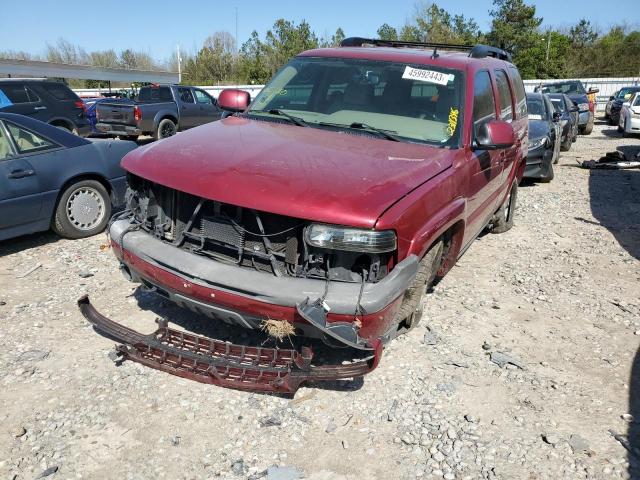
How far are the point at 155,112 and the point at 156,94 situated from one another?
3.20ft

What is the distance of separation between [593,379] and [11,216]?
5.26 meters

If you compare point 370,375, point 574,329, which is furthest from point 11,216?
point 574,329

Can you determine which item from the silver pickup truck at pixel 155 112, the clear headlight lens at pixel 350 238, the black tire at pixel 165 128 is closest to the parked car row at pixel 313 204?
the clear headlight lens at pixel 350 238

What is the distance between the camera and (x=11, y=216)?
5.50 m

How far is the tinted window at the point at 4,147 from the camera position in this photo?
5.68 m

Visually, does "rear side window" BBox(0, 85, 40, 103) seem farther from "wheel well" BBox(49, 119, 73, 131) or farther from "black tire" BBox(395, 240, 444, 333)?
"black tire" BBox(395, 240, 444, 333)

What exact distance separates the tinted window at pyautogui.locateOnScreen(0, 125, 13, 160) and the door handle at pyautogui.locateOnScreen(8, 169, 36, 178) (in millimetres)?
224

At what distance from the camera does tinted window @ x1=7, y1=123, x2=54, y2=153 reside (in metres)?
5.85

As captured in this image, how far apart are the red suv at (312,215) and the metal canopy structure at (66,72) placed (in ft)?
65.2

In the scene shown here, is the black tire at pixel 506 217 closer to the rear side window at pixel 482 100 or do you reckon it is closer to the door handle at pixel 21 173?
the rear side window at pixel 482 100

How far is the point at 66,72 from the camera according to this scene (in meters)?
22.8

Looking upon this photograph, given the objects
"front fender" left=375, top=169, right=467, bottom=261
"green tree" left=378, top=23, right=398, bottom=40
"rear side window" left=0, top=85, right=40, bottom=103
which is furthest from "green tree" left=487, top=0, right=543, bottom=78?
"front fender" left=375, top=169, right=467, bottom=261

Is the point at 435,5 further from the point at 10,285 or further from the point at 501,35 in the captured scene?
the point at 10,285

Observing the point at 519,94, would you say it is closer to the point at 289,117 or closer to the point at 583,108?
the point at 289,117
